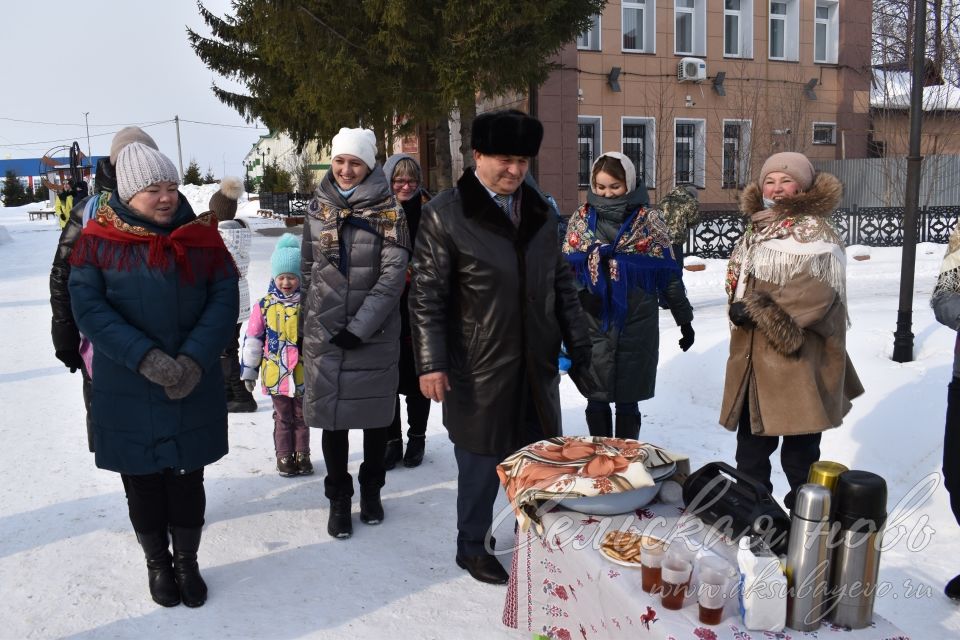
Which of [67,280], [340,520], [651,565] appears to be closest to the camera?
[651,565]

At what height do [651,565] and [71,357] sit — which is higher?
[71,357]

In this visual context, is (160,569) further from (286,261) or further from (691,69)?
(691,69)

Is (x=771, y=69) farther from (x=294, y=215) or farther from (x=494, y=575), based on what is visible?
(x=494, y=575)

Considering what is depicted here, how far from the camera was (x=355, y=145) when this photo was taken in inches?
149

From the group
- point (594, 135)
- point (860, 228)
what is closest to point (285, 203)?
point (594, 135)

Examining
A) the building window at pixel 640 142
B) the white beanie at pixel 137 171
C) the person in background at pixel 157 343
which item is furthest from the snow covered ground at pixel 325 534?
the building window at pixel 640 142

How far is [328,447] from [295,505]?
2.19ft

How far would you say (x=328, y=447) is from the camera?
391 cm

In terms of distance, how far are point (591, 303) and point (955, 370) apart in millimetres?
1808

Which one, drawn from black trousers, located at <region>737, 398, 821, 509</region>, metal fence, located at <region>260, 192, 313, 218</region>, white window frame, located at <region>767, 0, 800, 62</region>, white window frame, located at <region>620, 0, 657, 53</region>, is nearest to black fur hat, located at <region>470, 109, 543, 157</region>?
black trousers, located at <region>737, 398, 821, 509</region>

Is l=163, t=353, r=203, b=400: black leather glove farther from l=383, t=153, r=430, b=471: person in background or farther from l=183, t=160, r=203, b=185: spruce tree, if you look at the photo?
l=183, t=160, r=203, b=185: spruce tree

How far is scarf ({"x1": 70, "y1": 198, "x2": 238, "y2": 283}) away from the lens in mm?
3061

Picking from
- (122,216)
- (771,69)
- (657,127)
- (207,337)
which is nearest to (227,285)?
(207,337)

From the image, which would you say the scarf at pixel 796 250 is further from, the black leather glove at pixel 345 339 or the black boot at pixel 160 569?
the black boot at pixel 160 569
